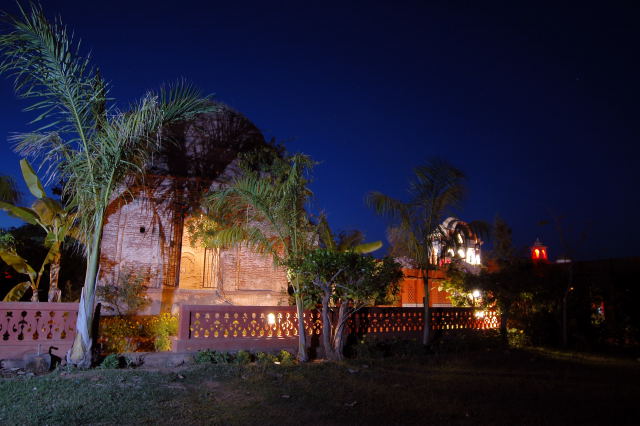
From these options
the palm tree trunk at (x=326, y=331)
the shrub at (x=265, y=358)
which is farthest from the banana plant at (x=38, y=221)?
the palm tree trunk at (x=326, y=331)

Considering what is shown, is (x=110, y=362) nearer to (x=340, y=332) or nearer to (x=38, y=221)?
(x=340, y=332)

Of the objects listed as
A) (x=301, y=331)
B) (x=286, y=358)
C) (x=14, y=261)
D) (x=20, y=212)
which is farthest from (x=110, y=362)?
(x=20, y=212)

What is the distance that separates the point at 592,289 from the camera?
13.8 meters

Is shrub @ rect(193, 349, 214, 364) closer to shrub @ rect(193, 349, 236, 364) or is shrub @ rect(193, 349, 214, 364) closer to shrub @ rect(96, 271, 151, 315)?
shrub @ rect(193, 349, 236, 364)

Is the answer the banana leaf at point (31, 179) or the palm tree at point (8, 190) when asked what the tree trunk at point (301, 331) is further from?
the palm tree at point (8, 190)

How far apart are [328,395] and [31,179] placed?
28.2ft

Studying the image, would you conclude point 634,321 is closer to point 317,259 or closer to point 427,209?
point 427,209

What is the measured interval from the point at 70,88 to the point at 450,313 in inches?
413

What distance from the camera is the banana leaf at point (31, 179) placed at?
11.1 meters

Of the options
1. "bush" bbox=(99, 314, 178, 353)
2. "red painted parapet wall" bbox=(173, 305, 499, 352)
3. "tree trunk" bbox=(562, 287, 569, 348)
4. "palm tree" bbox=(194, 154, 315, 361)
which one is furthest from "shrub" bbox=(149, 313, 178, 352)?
"tree trunk" bbox=(562, 287, 569, 348)

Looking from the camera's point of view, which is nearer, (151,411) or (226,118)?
(151,411)

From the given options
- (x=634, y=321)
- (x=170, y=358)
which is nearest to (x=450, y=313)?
(x=634, y=321)

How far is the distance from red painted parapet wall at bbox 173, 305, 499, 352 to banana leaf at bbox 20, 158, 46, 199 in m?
4.68

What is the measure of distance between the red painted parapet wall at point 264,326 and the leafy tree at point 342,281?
572 mm
